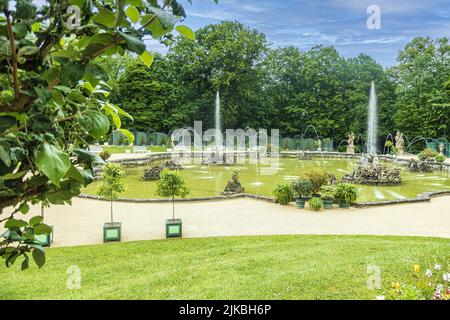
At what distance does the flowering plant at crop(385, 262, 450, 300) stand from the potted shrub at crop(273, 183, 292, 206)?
7.79 metres

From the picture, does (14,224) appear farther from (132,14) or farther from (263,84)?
(263,84)

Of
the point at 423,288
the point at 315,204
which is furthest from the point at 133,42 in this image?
the point at 315,204

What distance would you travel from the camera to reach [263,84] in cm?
4756

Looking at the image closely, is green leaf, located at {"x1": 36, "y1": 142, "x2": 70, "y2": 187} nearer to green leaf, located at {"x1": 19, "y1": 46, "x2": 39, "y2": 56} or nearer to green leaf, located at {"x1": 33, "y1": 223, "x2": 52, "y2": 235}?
green leaf, located at {"x1": 19, "y1": 46, "x2": 39, "y2": 56}

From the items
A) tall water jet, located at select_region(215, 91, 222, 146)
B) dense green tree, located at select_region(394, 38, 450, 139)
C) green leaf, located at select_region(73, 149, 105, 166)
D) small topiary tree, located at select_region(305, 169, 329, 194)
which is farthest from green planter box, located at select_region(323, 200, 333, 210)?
tall water jet, located at select_region(215, 91, 222, 146)

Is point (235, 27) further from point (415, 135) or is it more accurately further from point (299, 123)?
point (415, 135)

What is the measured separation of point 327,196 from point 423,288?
8831 millimetres

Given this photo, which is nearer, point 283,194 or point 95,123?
point 95,123

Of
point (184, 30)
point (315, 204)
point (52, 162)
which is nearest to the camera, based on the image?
point (52, 162)

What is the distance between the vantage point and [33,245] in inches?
55.8

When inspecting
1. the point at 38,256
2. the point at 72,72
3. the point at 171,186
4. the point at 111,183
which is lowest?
the point at 171,186

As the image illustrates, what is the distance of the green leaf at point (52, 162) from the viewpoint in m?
0.81
